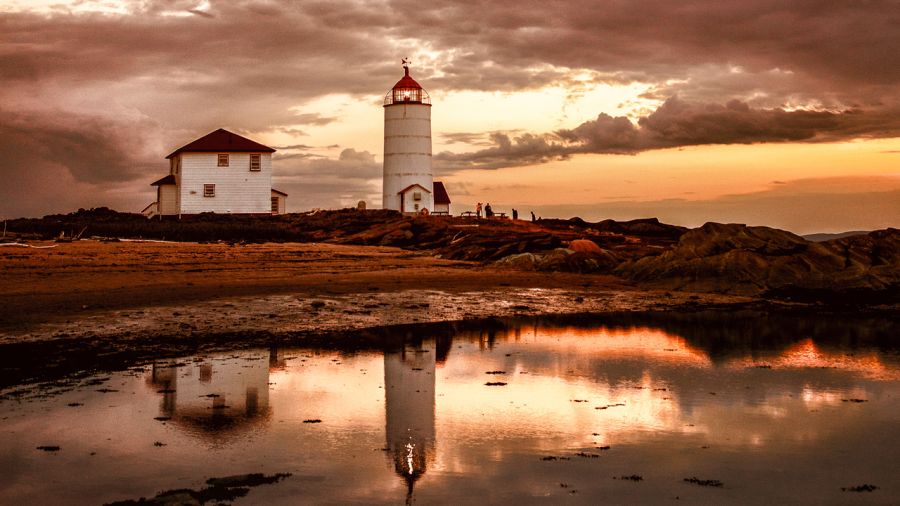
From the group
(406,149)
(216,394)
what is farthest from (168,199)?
(216,394)

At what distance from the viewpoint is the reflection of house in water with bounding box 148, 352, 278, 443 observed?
374 inches

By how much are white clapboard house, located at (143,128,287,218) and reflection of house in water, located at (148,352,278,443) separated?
1746 inches

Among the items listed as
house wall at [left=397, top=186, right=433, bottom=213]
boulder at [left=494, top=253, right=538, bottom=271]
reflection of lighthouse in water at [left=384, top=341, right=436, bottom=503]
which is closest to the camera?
reflection of lighthouse in water at [left=384, top=341, right=436, bottom=503]

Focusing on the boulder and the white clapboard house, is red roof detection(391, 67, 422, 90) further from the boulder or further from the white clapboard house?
the boulder

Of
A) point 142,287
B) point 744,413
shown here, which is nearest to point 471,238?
point 142,287

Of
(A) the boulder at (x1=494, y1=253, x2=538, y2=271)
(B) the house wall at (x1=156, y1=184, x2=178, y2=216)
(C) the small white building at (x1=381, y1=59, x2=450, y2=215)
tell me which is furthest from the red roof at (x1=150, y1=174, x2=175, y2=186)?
(A) the boulder at (x1=494, y1=253, x2=538, y2=271)

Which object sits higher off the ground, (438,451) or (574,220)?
(574,220)

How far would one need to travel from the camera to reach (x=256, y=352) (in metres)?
14.1

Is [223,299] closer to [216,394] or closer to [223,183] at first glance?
[216,394]

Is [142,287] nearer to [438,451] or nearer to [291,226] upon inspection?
[438,451]

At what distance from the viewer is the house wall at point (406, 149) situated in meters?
59.0

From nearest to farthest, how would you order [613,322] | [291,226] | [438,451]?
[438,451]
[613,322]
[291,226]

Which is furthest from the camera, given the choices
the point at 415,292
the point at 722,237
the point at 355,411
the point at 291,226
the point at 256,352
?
the point at 291,226

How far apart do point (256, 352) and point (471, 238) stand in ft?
81.5
